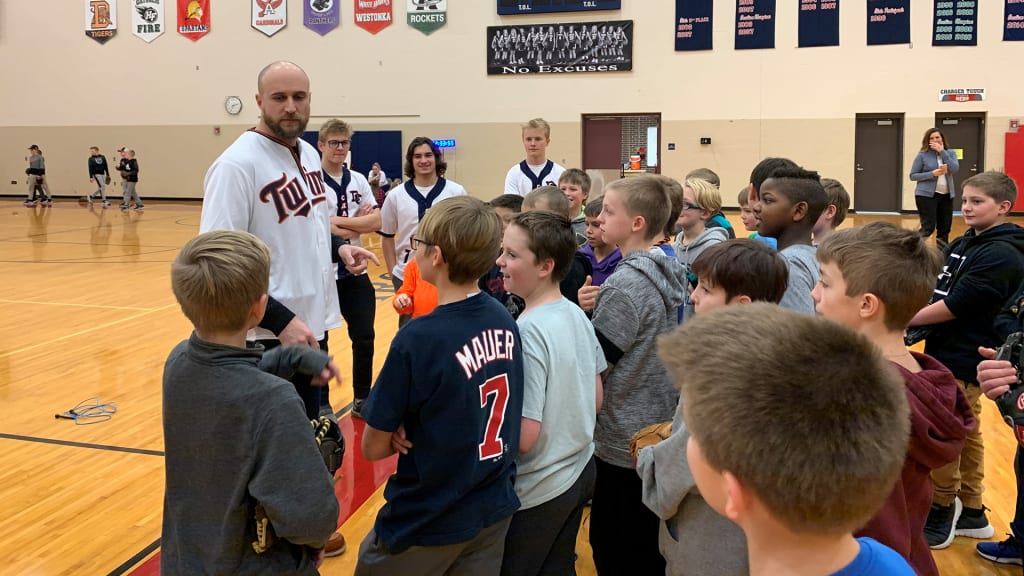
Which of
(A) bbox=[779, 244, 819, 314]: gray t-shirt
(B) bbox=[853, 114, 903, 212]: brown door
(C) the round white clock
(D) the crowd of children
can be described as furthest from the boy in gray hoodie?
(C) the round white clock

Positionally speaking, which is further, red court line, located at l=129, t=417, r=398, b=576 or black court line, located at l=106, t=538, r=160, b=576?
red court line, located at l=129, t=417, r=398, b=576

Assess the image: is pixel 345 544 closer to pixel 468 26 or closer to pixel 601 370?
pixel 601 370

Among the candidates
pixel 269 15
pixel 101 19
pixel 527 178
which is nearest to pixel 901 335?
pixel 527 178

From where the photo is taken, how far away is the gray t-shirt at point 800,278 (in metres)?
2.77

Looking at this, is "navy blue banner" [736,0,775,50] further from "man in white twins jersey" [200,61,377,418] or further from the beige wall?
"man in white twins jersey" [200,61,377,418]

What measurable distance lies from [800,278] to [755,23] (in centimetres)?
1619

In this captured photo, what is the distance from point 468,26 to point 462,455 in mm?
18222

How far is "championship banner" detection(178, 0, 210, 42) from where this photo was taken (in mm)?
20469

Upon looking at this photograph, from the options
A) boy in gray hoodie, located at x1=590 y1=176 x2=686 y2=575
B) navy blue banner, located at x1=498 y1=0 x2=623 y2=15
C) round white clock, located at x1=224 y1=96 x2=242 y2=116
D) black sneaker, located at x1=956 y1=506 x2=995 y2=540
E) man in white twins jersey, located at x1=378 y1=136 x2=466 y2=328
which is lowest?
black sneaker, located at x1=956 y1=506 x2=995 y2=540

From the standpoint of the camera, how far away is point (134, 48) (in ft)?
69.5

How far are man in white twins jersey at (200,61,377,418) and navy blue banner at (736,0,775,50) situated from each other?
1619 cm

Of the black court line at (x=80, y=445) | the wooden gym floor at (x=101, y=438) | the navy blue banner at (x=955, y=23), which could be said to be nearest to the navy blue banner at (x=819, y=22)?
the navy blue banner at (x=955, y=23)

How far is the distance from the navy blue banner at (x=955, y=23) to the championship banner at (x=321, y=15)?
1366cm

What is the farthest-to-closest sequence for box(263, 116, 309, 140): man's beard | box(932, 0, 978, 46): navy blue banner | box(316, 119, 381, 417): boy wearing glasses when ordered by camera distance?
box(932, 0, 978, 46): navy blue banner < box(316, 119, 381, 417): boy wearing glasses < box(263, 116, 309, 140): man's beard
